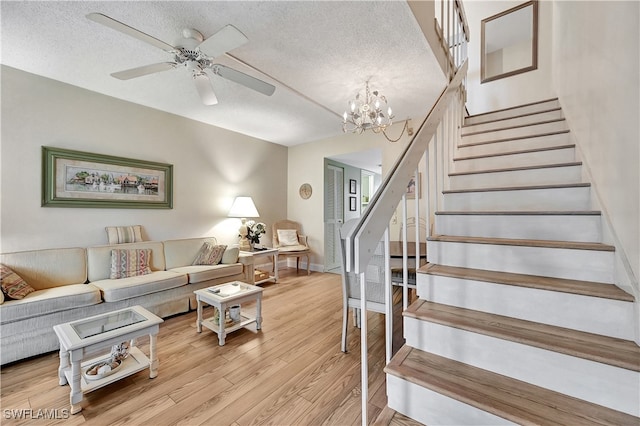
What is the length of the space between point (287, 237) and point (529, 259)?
4.07 metres

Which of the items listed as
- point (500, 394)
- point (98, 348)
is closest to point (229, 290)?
point (98, 348)

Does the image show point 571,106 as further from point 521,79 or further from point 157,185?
point 157,185

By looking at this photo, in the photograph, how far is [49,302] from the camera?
82.4 inches

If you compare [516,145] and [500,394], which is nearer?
[500,394]

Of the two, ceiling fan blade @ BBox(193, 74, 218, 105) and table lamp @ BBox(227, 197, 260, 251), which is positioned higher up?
ceiling fan blade @ BBox(193, 74, 218, 105)

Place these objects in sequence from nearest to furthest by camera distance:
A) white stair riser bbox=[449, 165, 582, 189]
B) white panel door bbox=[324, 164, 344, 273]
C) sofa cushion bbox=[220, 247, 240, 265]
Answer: white stair riser bbox=[449, 165, 582, 189], sofa cushion bbox=[220, 247, 240, 265], white panel door bbox=[324, 164, 344, 273]

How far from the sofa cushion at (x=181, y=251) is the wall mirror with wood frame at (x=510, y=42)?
490cm

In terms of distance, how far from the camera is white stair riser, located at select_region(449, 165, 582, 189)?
5.68 feet

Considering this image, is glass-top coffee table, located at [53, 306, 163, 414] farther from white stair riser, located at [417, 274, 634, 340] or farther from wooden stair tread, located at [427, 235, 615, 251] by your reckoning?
wooden stair tread, located at [427, 235, 615, 251]

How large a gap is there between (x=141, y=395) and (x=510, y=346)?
2.04m

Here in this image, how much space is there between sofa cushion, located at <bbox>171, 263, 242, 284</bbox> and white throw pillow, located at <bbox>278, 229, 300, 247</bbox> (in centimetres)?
147

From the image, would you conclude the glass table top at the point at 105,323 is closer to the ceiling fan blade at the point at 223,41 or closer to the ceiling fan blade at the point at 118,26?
the ceiling fan blade at the point at 118,26

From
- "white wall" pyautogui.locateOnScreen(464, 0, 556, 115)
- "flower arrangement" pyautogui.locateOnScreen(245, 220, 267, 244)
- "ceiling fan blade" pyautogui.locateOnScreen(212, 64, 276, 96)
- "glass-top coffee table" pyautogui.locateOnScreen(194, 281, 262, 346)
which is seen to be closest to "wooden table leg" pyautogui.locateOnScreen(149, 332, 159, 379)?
"glass-top coffee table" pyautogui.locateOnScreen(194, 281, 262, 346)

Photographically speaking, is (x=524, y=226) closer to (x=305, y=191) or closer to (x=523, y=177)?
(x=523, y=177)
